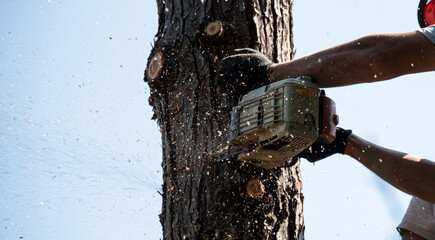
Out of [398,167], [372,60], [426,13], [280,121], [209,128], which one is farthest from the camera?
[426,13]

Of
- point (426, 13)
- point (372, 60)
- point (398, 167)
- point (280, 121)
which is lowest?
point (398, 167)

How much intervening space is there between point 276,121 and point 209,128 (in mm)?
419

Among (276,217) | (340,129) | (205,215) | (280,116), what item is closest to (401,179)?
(340,129)

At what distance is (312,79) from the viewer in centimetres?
210

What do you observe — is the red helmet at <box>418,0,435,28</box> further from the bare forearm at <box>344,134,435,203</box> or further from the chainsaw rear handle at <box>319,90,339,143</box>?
the chainsaw rear handle at <box>319,90,339,143</box>

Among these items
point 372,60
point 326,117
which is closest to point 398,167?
point 326,117

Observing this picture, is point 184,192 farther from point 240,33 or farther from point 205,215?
point 240,33

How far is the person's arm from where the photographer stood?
1.85m

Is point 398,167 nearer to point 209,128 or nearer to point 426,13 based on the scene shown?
point 426,13

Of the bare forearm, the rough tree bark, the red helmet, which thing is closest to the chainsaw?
the rough tree bark

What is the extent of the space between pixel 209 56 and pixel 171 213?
2.74ft

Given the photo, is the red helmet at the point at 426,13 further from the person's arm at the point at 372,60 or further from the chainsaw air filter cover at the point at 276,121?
the chainsaw air filter cover at the point at 276,121

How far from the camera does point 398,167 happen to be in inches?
98.7

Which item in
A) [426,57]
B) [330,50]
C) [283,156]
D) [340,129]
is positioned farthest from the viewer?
[340,129]
